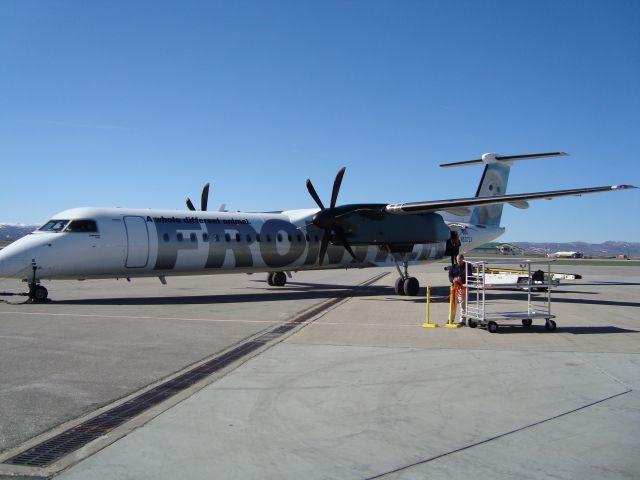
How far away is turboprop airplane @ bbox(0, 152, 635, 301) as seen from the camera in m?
16.3

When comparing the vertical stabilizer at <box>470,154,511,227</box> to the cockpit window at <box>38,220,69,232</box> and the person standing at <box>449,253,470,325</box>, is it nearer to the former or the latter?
the person standing at <box>449,253,470,325</box>

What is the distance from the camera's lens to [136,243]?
1731 centimetres

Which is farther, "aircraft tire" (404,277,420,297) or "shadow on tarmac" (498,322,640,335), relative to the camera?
"aircraft tire" (404,277,420,297)

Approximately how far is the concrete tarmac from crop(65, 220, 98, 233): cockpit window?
627 centimetres

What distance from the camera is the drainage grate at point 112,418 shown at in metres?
4.70

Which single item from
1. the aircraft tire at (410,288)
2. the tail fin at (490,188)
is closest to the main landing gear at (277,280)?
the aircraft tire at (410,288)

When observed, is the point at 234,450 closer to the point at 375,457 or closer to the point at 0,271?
the point at 375,457

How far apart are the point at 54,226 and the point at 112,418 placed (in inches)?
492

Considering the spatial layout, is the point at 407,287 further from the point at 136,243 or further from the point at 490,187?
the point at 136,243

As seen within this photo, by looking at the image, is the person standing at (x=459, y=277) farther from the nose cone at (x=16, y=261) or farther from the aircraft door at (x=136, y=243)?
the nose cone at (x=16, y=261)

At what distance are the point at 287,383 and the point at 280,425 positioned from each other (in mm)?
1629

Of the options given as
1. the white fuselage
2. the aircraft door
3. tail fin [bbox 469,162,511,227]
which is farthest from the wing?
the aircraft door

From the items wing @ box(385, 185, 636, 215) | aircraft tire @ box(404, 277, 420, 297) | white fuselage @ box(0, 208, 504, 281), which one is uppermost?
wing @ box(385, 185, 636, 215)

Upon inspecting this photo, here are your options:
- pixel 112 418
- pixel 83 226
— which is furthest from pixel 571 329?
pixel 83 226
